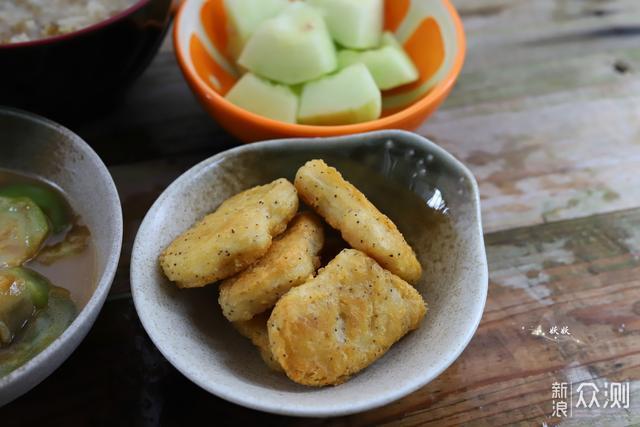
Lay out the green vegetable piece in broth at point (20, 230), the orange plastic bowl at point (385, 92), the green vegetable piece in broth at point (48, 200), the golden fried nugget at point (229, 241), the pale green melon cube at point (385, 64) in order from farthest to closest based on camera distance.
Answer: the pale green melon cube at point (385, 64), the orange plastic bowl at point (385, 92), the green vegetable piece in broth at point (48, 200), the green vegetable piece in broth at point (20, 230), the golden fried nugget at point (229, 241)

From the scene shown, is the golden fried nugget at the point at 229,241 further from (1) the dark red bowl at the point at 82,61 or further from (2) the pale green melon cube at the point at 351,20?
(2) the pale green melon cube at the point at 351,20

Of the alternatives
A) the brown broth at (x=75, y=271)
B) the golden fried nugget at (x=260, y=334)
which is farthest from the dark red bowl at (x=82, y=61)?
the golden fried nugget at (x=260, y=334)

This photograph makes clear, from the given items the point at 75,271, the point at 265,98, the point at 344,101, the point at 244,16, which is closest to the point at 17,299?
the point at 75,271

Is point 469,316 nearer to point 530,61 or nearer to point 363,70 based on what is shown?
point 363,70

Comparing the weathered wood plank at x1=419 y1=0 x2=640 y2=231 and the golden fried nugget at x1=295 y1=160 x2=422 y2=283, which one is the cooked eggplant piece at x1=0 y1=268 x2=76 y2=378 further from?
the weathered wood plank at x1=419 y1=0 x2=640 y2=231

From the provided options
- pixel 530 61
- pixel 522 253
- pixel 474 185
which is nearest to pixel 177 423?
pixel 474 185
